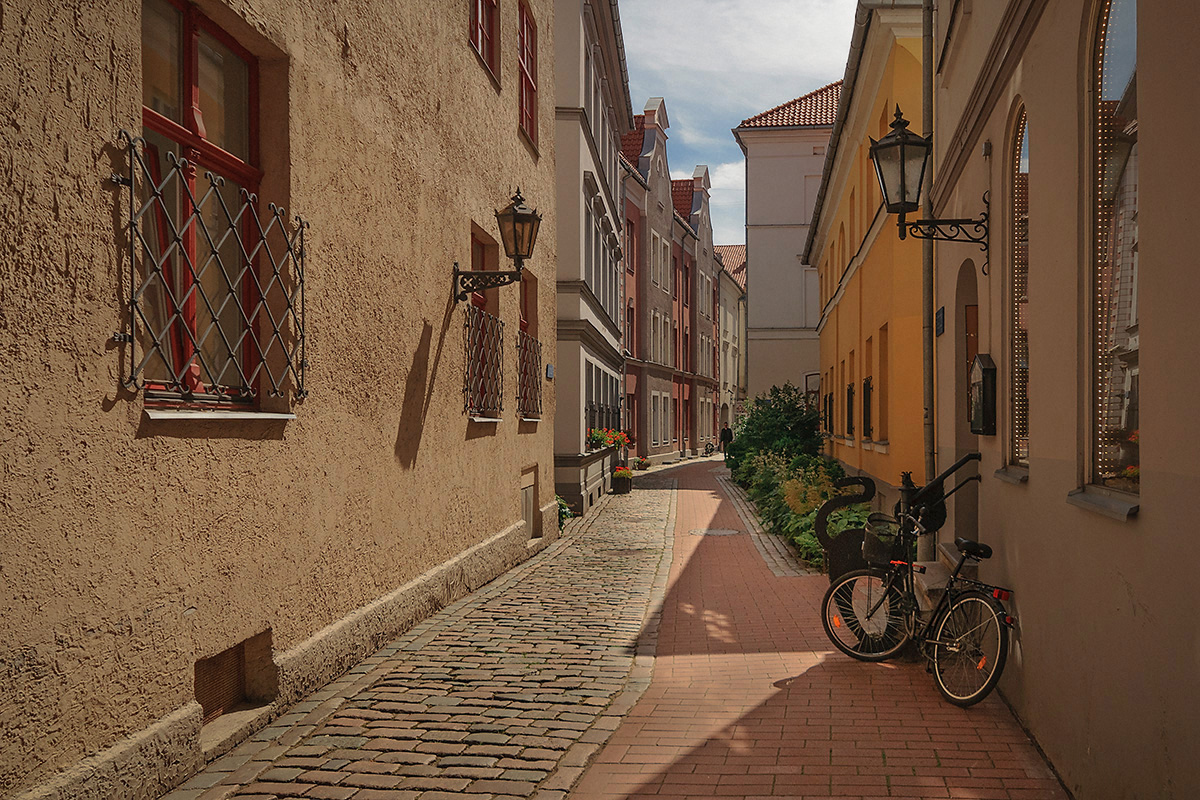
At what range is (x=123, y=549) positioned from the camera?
4.39 m

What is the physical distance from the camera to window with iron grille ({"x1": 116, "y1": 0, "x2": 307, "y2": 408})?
4.66m

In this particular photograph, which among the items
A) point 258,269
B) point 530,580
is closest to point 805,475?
point 530,580

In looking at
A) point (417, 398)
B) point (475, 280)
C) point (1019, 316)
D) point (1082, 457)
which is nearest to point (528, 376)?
point (475, 280)

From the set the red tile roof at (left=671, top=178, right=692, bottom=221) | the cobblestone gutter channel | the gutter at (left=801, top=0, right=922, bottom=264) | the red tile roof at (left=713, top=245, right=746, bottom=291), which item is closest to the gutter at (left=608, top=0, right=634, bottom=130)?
the gutter at (left=801, top=0, right=922, bottom=264)

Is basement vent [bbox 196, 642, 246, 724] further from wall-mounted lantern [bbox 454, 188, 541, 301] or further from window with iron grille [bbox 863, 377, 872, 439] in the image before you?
window with iron grille [bbox 863, 377, 872, 439]

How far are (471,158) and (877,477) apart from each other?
23.0 ft

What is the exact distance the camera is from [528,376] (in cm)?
1334

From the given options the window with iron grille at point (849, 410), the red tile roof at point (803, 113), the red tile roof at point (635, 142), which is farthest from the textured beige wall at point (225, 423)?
the red tile roof at point (635, 142)

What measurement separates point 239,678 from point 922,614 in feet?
14.0

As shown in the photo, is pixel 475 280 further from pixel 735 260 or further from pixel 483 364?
pixel 735 260

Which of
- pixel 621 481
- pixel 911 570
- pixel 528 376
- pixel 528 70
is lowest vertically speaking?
pixel 621 481

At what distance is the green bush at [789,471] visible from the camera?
12531mm

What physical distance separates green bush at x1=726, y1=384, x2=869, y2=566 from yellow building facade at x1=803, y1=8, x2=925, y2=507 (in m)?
0.75

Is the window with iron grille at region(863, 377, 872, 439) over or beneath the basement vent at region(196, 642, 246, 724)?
over
